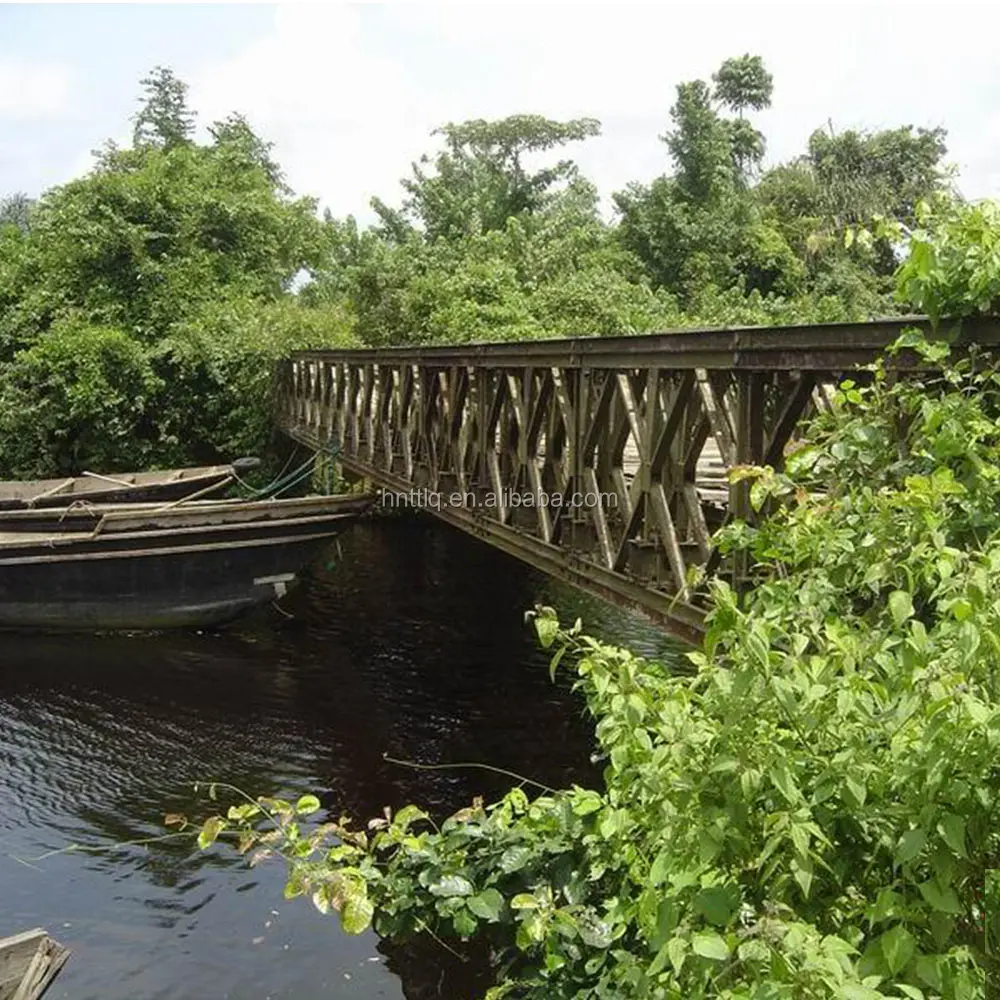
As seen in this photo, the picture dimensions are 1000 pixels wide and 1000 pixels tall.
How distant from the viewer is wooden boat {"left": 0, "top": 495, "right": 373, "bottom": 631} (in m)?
14.7

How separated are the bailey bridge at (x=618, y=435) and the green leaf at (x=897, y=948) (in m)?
1.68

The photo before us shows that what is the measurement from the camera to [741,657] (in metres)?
2.51

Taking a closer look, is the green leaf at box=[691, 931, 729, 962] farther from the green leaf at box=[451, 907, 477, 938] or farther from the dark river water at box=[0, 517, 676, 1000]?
the dark river water at box=[0, 517, 676, 1000]

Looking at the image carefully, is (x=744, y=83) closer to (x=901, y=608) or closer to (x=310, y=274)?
(x=310, y=274)

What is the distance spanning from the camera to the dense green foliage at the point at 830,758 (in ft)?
7.00

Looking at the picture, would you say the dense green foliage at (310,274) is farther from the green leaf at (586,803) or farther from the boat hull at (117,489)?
the green leaf at (586,803)

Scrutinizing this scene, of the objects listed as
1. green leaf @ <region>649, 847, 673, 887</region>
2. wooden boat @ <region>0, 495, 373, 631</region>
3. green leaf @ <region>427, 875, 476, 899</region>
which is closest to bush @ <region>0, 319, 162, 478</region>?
wooden boat @ <region>0, 495, 373, 631</region>

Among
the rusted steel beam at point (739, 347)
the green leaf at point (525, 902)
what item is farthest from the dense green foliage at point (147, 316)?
the green leaf at point (525, 902)

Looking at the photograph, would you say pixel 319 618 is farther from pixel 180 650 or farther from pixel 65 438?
pixel 65 438

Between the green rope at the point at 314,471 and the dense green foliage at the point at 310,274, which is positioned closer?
the green rope at the point at 314,471

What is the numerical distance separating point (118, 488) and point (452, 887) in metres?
15.2

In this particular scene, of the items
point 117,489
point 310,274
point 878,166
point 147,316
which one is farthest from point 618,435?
point 878,166

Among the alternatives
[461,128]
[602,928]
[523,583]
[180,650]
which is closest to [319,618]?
[180,650]

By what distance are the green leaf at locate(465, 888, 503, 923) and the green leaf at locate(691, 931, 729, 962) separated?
193 cm
